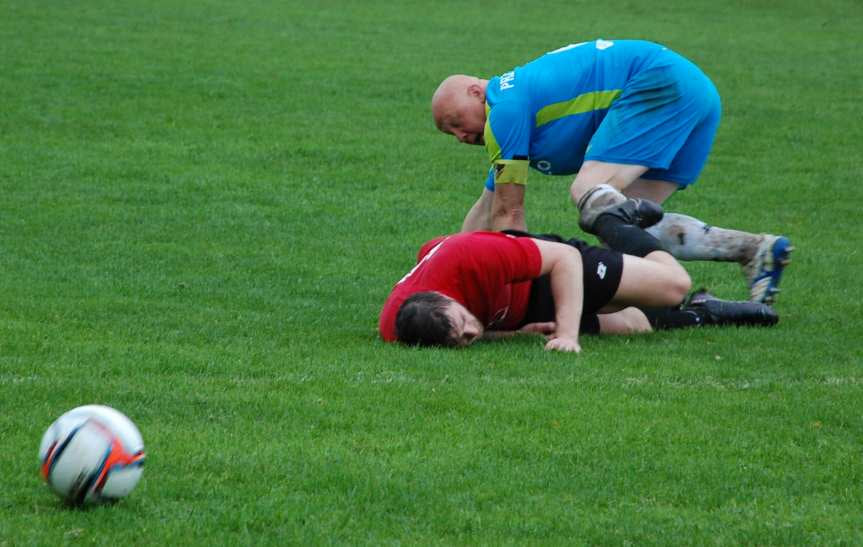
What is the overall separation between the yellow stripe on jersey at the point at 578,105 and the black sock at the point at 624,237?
2.45 ft

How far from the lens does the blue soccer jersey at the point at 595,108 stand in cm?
814

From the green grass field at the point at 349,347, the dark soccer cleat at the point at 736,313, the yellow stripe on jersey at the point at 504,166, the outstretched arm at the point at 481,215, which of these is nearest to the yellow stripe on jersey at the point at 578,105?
the yellow stripe on jersey at the point at 504,166

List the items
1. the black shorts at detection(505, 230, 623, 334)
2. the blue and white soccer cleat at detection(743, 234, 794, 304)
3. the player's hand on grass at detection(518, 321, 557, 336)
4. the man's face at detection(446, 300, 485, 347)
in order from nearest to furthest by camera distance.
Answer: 1. the man's face at detection(446, 300, 485, 347)
2. the black shorts at detection(505, 230, 623, 334)
3. the player's hand on grass at detection(518, 321, 557, 336)
4. the blue and white soccer cleat at detection(743, 234, 794, 304)

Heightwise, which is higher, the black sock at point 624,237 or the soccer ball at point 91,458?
the black sock at point 624,237

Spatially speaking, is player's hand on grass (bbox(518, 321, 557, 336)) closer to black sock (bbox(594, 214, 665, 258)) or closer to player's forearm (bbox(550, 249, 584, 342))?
player's forearm (bbox(550, 249, 584, 342))

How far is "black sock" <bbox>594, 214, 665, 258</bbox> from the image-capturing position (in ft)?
25.9

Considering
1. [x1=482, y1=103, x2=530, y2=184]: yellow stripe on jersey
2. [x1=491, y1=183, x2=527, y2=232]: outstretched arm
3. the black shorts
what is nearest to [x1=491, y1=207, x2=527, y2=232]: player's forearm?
[x1=491, y1=183, x2=527, y2=232]: outstretched arm

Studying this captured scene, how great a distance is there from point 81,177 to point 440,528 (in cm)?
975

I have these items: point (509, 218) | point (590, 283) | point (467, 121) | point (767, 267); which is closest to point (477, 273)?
point (590, 283)

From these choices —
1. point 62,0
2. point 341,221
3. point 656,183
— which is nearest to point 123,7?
point 62,0

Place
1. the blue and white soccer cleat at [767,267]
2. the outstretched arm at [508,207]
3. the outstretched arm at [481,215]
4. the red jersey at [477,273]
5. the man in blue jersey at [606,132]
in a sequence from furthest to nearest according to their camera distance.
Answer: the outstretched arm at [481,215], the blue and white soccer cleat at [767,267], the outstretched arm at [508,207], the man in blue jersey at [606,132], the red jersey at [477,273]

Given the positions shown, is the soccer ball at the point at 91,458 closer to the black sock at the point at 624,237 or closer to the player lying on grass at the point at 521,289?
the player lying on grass at the point at 521,289

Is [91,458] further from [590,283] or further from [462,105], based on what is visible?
[462,105]

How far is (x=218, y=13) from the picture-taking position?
1073 inches
